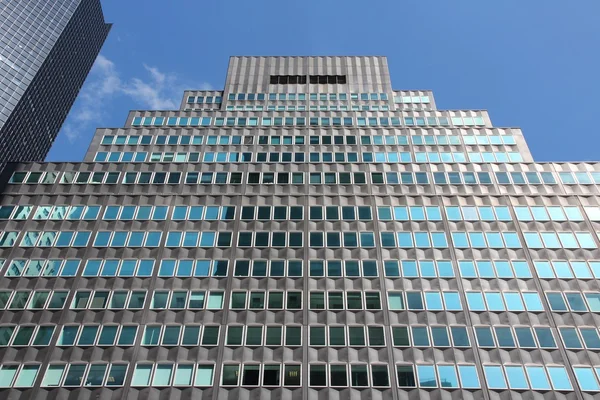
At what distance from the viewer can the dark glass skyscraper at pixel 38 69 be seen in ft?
459

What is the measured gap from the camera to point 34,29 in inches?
6186

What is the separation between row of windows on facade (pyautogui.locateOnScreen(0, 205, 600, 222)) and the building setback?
17cm

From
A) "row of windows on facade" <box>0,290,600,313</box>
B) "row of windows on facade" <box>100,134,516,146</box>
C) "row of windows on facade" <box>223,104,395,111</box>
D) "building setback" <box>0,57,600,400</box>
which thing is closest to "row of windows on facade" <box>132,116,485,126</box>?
"building setback" <box>0,57,600,400</box>

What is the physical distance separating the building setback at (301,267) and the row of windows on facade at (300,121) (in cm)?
552

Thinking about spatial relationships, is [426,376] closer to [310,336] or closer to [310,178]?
[310,336]

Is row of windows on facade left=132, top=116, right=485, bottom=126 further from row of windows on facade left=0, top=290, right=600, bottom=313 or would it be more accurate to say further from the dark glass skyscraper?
the dark glass skyscraper

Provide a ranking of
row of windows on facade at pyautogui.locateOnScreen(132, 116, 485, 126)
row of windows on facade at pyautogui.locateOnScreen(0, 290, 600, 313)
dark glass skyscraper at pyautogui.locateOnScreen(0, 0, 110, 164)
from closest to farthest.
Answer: row of windows on facade at pyautogui.locateOnScreen(0, 290, 600, 313), row of windows on facade at pyautogui.locateOnScreen(132, 116, 485, 126), dark glass skyscraper at pyautogui.locateOnScreen(0, 0, 110, 164)

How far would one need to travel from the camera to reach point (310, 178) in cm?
5541

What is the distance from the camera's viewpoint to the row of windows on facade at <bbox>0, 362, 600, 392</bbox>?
37156 mm

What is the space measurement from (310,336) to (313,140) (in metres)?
27.8

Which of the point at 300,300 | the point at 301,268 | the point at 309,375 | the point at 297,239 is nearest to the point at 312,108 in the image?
the point at 297,239

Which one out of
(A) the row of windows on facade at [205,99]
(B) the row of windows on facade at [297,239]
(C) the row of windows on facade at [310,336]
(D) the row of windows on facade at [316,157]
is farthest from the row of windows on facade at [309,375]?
(A) the row of windows on facade at [205,99]

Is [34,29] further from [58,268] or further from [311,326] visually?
[311,326]

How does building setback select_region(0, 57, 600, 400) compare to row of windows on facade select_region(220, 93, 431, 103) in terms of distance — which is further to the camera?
row of windows on facade select_region(220, 93, 431, 103)
